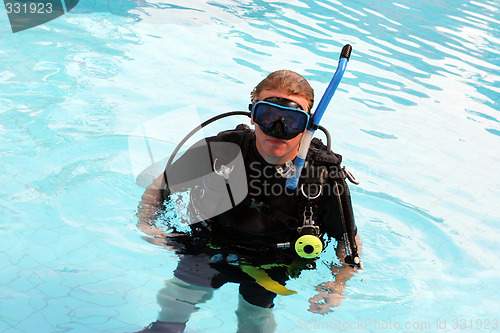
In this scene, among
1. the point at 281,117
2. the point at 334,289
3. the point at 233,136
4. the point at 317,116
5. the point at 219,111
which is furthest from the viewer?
the point at 219,111

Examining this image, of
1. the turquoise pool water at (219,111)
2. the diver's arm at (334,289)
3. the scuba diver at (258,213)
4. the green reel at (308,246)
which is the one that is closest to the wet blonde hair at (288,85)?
the scuba diver at (258,213)

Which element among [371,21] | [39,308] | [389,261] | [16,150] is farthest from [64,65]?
[371,21]

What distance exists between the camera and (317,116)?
248 centimetres

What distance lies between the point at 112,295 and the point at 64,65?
3413 millimetres

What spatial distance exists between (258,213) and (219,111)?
8.95 feet

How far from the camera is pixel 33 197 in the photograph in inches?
143

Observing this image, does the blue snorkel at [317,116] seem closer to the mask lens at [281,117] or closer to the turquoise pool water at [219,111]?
the mask lens at [281,117]

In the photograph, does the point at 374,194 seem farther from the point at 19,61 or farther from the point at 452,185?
the point at 19,61

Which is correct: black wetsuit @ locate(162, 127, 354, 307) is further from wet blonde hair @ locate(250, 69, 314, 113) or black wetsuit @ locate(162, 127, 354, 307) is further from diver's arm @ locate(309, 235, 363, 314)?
wet blonde hair @ locate(250, 69, 314, 113)

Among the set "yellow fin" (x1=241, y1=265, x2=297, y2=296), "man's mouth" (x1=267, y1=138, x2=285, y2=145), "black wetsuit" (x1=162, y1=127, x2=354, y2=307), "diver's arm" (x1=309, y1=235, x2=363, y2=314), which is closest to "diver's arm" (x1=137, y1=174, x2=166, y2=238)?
"black wetsuit" (x1=162, y1=127, x2=354, y2=307)

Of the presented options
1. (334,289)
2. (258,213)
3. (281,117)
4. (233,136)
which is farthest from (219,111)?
(334,289)

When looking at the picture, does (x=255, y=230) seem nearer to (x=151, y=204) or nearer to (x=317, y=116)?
(x=151, y=204)

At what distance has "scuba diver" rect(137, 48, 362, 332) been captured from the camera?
2.64 m

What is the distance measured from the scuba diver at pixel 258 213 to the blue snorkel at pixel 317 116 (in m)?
0.04
